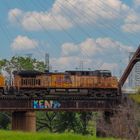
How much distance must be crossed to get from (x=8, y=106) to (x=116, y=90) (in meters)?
12.3

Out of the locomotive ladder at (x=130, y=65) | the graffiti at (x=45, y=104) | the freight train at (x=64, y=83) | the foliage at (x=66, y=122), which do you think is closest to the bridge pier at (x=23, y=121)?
the graffiti at (x=45, y=104)

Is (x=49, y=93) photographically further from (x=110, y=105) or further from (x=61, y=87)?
(x=110, y=105)

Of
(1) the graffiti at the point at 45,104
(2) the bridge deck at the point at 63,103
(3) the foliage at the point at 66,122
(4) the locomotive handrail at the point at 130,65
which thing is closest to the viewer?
(2) the bridge deck at the point at 63,103

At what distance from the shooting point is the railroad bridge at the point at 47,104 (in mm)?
47812

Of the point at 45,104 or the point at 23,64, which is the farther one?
the point at 23,64

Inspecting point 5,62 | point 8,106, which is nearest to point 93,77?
point 8,106

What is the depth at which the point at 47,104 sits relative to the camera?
1932 inches

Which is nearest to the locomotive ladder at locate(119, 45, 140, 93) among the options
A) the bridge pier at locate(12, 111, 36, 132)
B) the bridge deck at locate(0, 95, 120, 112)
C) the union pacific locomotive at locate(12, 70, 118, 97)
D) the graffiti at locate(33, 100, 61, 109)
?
the union pacific locomotive at locate(12, 70, 118, 97)

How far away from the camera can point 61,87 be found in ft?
178

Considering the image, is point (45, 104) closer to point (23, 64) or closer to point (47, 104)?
point (47, 104)

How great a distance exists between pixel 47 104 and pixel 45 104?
0.65 feet

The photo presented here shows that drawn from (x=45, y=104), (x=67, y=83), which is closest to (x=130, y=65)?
(x=67, y=83)

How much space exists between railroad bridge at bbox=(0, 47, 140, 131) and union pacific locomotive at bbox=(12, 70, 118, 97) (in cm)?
245

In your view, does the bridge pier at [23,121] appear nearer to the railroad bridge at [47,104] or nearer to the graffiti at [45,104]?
the railroad bridge at [47,104]
